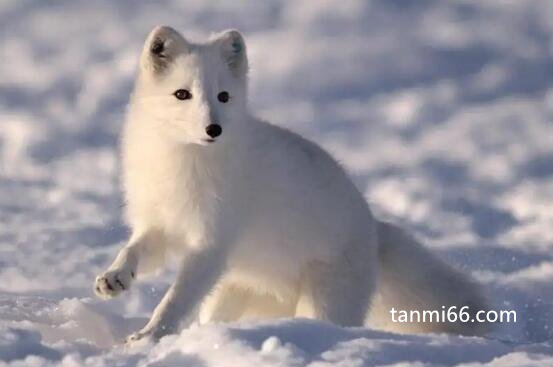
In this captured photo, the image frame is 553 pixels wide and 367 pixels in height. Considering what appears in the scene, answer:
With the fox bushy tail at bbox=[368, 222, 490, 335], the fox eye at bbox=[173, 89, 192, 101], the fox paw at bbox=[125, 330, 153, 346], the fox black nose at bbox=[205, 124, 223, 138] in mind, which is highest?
the fox eye at bbox=[173, 89, 192, 101]

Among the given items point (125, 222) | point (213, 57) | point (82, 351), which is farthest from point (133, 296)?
point (82, 351)

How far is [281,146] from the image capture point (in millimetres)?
5402

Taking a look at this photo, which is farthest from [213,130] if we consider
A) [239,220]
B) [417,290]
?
[417,290]

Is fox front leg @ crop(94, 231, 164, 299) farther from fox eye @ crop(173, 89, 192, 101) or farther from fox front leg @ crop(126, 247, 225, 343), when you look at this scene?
fox eye @ crop(173, 89, 192, 101)

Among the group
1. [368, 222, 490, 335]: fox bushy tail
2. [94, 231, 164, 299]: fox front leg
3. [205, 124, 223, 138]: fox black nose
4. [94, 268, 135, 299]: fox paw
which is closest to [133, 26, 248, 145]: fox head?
[205, 124, 223, 138]: fox black nose

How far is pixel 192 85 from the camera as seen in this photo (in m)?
4.91

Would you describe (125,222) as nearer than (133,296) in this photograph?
Yes

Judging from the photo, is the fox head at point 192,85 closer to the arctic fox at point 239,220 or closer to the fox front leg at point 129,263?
the arctic fox at point 239,220

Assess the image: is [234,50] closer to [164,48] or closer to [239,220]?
[164,48]

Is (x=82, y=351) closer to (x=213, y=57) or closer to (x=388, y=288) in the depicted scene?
(x=213, y=57)

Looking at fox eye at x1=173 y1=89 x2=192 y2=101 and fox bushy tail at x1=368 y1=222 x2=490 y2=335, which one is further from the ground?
fox eye at x1=173 y1=89 x2=192 y2=101

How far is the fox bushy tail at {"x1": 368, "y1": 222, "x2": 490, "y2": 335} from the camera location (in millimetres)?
5629

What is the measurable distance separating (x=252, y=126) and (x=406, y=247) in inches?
49.0

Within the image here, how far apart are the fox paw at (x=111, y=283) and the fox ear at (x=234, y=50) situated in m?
1.27
